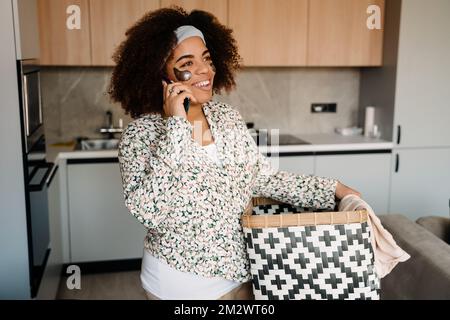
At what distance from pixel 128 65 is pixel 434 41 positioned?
8.39ft

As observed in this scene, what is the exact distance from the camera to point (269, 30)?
127 inches

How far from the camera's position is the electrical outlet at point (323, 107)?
12.3 ft

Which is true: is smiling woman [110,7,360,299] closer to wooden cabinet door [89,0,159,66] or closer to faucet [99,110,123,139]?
wooden cabinet door [89,0,159,66]

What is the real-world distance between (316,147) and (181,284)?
2129 mm

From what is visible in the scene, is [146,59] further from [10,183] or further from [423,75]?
[423,75]

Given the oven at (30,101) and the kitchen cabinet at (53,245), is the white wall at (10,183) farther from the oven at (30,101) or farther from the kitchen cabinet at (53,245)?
the kitchen cabinet at (53,245)

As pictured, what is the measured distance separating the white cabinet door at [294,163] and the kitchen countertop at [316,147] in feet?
0.15

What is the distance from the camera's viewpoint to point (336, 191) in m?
1.37

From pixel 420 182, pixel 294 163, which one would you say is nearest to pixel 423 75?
pixel 420 182

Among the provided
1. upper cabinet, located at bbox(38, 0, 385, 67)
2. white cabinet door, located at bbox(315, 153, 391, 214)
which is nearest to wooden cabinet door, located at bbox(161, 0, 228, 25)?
upper cabinet, located at bbox(38, 0, 385, 67)

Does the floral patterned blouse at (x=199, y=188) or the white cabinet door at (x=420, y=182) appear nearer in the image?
the floral patterned blouse at (x=199, y=188)

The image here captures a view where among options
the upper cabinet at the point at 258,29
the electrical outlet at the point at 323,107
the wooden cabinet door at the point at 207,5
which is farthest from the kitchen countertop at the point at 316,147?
the wooden cabinet door at the point at 207,5

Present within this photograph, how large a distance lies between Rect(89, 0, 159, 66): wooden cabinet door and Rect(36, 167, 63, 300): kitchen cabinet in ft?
2.52

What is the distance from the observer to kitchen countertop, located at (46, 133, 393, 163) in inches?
116
